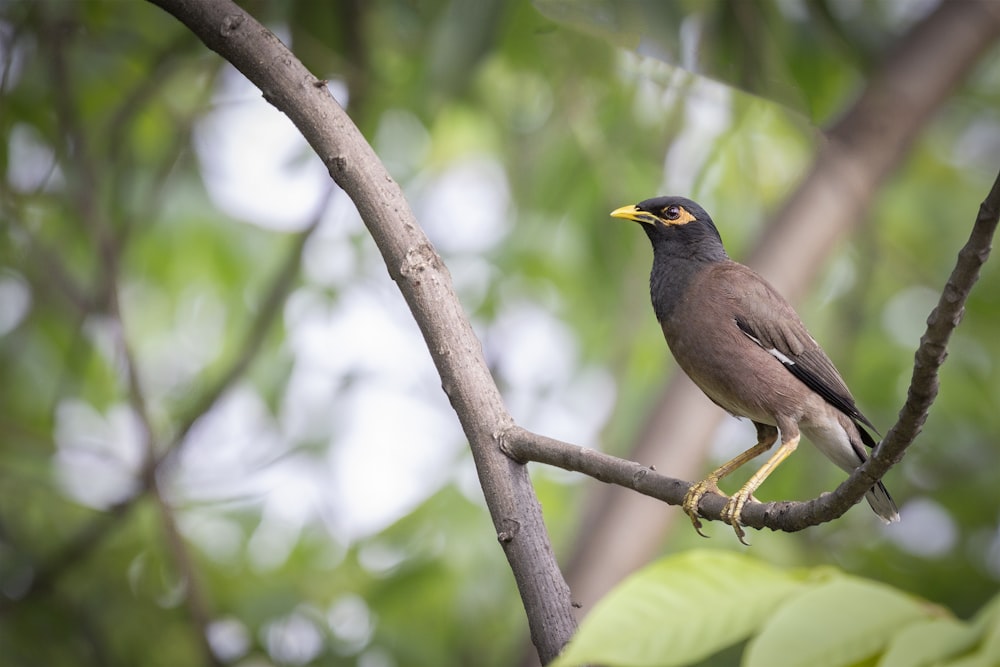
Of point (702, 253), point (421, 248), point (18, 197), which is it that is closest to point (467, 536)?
point (702, 253)

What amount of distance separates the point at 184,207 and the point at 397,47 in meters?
1.89

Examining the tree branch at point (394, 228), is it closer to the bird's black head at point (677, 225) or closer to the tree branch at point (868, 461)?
the tree branch at point (868, 461)

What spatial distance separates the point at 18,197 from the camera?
598 centimetres

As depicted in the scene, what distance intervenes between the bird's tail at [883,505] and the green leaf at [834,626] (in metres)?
2.62

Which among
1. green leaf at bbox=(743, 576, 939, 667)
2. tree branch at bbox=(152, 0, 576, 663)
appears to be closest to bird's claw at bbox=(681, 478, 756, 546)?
tree branch at bbox=(152, 0, 576, 663)

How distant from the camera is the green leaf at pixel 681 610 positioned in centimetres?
136

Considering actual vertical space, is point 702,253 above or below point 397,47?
below

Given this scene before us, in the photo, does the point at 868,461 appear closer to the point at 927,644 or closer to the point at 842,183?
the point at 927,644

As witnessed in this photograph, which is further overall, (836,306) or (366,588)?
(836,306)

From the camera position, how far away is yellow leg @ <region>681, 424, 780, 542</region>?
254 centimetres

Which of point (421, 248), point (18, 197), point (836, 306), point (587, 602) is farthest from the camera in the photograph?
point (836, 306)

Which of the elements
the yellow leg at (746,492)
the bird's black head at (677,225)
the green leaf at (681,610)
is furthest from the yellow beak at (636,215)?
the green leaf at (681,610)

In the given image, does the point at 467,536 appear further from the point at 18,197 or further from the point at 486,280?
the point at 18,197

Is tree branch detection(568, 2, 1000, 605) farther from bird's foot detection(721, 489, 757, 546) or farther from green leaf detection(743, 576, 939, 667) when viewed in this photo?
green leaf detection(743, 576, 939, 667)
